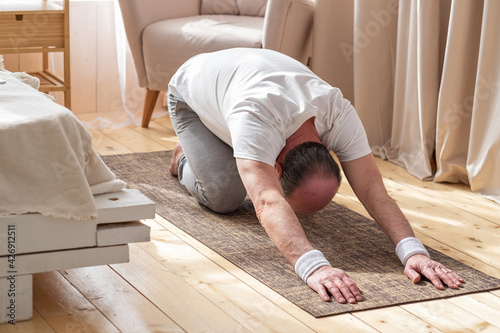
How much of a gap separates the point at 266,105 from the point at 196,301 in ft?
1.71

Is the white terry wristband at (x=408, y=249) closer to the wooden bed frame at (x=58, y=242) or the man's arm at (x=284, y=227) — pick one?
the man's arm at (x=284, y=227)

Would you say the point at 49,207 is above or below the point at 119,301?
above

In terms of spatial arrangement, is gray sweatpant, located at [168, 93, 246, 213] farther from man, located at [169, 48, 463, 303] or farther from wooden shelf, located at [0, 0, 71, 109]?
wooden shelf, located at [0, 0, 71, 109]

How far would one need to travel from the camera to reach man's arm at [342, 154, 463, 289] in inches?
72.7

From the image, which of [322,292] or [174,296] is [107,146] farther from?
[322,292]

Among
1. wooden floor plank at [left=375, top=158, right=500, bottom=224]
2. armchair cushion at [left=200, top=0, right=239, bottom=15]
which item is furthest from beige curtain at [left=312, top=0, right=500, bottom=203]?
armchair cushion at [left=200, top=0, right=239, bottom=15]

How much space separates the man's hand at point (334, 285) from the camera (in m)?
1.72

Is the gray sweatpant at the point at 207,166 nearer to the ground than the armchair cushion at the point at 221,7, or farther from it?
nearer to the ground

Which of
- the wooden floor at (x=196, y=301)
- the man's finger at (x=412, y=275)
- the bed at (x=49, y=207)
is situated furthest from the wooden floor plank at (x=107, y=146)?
the man's finger at (x=412, y=275)

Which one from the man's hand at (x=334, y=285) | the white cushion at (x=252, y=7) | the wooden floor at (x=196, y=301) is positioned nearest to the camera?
the wooden floor at (x=196, y=301)

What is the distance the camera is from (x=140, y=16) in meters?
3.23

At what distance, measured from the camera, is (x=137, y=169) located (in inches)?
109

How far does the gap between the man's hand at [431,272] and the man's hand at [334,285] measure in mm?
181

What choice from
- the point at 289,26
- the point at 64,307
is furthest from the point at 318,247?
the point at 289,26
